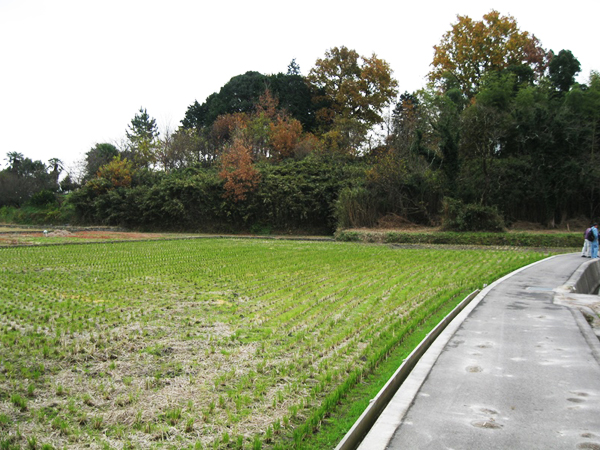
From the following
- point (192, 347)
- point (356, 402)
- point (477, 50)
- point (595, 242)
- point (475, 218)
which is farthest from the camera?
point (477, 50)

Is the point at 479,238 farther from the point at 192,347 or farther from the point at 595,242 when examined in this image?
the point at 192,347

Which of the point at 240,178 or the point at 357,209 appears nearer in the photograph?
the point at 357,209

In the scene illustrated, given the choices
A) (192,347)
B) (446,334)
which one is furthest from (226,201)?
(446,334)

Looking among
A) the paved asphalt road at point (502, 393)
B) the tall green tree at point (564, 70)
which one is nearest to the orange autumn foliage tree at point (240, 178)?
the tall green tree at point (564, 70)

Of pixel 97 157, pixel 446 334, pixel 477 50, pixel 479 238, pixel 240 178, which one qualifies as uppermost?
pixel 477 50

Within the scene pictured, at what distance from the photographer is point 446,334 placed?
5.24 meters

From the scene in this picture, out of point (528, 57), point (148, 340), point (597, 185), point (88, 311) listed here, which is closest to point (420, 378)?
point (148, 340)

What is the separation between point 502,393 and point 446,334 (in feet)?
5.48

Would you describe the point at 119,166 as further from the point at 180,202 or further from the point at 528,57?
the point at 528,57

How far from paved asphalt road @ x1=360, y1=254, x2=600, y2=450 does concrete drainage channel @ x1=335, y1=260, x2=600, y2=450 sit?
4 centimetres

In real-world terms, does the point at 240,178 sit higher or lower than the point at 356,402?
higher

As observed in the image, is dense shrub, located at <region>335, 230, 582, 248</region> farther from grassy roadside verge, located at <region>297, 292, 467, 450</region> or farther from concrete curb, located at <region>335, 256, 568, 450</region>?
grassy roadside verge, located at <region>297, 292, 467, 450</region>

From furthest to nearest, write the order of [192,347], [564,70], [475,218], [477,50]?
[477,50], [564,70], [475,218], [192,347]

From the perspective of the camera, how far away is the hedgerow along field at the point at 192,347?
315 cm
